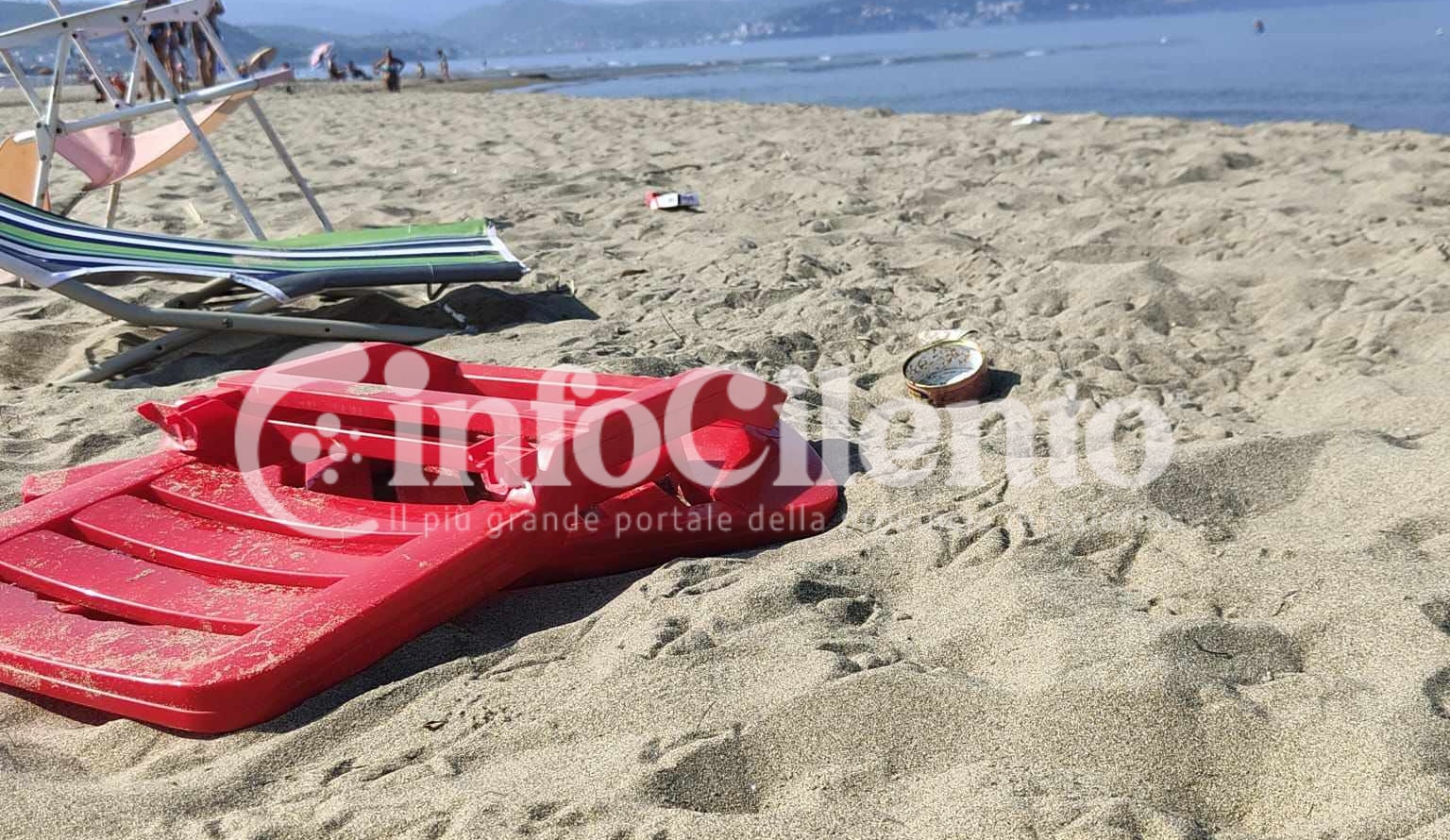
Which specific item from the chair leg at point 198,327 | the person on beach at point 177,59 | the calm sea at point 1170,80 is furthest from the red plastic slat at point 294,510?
the person on beach at point 177,59

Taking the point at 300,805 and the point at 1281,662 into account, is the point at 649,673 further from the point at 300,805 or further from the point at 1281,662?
the point at 1281,662

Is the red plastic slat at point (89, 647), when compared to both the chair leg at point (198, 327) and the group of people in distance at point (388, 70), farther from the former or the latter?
the group of people in distance at point (388, 70)

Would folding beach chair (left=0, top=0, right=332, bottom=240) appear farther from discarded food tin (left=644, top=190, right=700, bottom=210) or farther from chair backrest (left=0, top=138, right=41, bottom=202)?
discarded food tin (left=644, top=190, right=700, bottom=210)

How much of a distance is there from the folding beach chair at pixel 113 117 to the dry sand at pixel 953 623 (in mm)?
729

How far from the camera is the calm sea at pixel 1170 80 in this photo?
11.9 meters

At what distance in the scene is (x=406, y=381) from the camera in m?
2.68

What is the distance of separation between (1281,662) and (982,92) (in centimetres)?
1666

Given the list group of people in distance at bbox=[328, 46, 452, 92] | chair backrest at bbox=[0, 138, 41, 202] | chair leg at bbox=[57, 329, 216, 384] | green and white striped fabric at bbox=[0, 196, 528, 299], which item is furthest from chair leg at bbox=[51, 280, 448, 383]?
group of people in distance at bbox=[328, 46, 452, 92]

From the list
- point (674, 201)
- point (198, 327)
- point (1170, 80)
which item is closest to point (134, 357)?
point (198, 327)

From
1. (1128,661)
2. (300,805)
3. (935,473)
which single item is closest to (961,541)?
(935,473)

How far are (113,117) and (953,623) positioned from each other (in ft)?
12.8

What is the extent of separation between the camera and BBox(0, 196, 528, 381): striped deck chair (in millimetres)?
3301

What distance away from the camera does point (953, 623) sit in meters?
1.90

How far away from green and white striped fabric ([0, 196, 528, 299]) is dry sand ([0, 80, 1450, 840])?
0.26 metres
